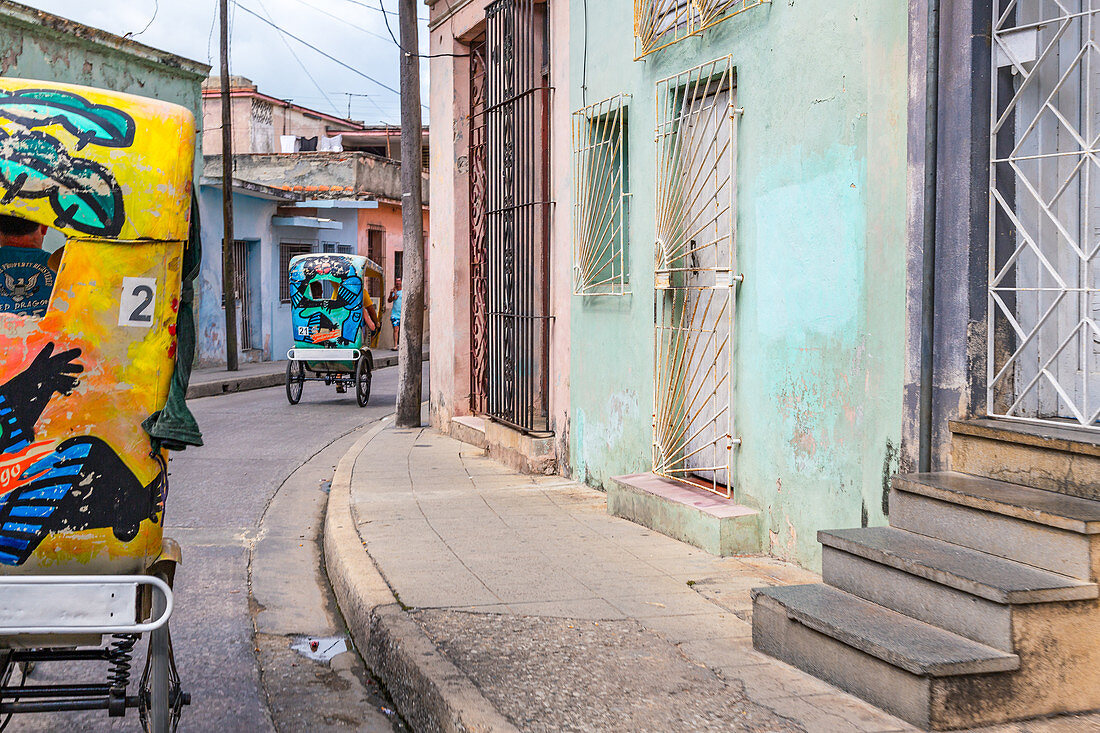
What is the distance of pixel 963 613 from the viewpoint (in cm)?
368

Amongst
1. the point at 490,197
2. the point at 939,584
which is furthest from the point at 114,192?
the point at 490,197

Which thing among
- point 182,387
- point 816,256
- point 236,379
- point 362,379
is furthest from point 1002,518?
point 236,379

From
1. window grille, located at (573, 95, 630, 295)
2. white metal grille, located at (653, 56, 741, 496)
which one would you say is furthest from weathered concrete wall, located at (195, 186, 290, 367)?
white metal grille, located at (653, 56, 741, 496)

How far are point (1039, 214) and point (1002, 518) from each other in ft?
4.56

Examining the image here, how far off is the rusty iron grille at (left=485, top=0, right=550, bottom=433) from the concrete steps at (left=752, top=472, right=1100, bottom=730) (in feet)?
18.4

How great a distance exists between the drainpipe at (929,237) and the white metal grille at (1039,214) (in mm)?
254

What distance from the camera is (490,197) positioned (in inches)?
440

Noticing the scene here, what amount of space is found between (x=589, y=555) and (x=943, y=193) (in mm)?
2773

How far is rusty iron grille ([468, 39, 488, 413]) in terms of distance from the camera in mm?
11961

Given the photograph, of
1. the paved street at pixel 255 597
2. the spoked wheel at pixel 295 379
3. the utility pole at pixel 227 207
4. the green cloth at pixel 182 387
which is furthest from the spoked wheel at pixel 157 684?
the utility pole at pixel 227 207

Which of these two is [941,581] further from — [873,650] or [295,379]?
[295,379]

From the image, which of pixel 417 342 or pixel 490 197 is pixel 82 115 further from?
pixel 417 342

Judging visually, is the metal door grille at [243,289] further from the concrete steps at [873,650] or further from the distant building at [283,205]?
the concrete steps at [873,650]

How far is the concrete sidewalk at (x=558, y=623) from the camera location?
11.9 ft
